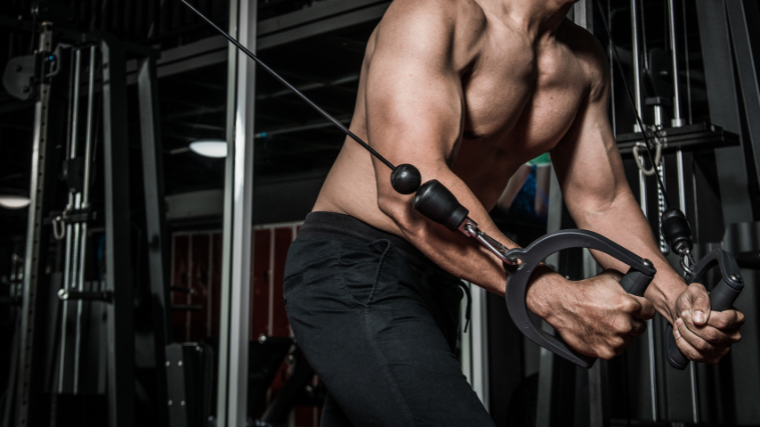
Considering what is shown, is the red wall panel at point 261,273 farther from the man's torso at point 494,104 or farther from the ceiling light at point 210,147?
the man's torso at point 494,104

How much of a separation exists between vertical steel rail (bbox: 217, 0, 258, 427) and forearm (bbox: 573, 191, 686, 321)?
1668 mm

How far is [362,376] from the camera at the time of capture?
95 centimetres

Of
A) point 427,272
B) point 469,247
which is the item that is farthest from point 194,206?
point 469,247

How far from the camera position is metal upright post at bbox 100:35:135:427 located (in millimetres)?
2422

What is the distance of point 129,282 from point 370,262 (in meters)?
1.79

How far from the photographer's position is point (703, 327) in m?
0.90

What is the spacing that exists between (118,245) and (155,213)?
0.94 feet

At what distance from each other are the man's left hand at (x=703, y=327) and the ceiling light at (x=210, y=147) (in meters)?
2.22

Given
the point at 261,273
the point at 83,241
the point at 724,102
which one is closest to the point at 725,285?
the point at 724,102

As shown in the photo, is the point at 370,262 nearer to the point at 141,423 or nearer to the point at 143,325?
the point at 143,325

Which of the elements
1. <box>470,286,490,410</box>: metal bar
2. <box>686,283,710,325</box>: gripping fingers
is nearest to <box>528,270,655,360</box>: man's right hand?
<box>686,283,710,325</box>: gripping fingers

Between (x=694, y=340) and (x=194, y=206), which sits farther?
(x=194, y=206)

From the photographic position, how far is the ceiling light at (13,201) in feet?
11.6

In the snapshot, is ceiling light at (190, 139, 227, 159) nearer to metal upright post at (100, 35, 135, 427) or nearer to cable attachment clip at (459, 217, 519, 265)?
metal upright post at (100, 35, 135, 427)
